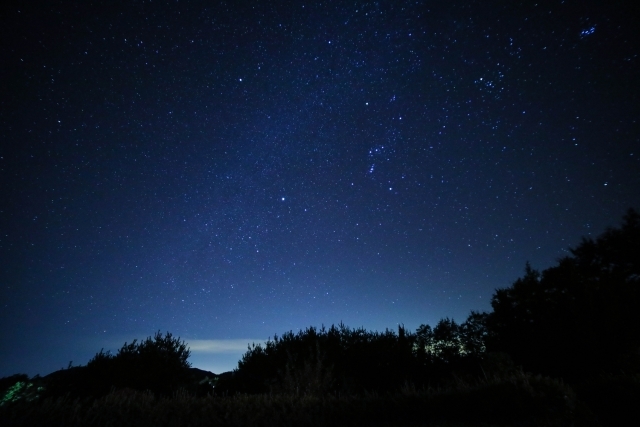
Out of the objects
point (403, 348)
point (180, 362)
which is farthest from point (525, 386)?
point (180, 362)

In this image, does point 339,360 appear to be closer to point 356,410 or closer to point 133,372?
point 133,372

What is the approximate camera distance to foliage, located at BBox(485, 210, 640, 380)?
1439 centimetres

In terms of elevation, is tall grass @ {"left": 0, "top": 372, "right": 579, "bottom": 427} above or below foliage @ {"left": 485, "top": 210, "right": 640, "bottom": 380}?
below

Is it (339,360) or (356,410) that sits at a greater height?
(339,360)

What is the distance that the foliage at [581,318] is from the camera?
14391 mm

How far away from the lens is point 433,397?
7539 mm

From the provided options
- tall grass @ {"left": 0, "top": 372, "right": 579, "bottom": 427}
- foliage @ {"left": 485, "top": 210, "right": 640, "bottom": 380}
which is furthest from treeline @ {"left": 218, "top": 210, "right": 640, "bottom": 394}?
tall grass @ {"left": 0, "top": 372, "right": 579, "bottom": 427}

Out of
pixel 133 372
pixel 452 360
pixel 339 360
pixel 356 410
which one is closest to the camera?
pixel 356 410

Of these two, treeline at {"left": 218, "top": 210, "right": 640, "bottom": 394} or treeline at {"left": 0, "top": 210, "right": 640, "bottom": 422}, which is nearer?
treeline at {"left": 0, "top": 210, "right": 640, "bottom": 422}

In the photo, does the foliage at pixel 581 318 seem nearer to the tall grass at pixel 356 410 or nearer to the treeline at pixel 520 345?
the treeline at pixel 520 345

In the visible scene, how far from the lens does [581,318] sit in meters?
15.8

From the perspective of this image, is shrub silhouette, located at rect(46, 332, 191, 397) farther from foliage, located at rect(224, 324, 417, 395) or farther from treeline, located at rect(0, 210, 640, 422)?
foliage, located at rect(224, 324, 417, 395)

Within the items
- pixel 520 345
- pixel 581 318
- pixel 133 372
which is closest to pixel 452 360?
pixel 520 345

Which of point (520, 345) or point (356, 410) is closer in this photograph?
point (356, 410)
